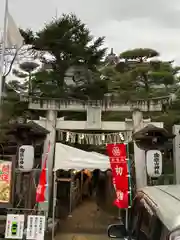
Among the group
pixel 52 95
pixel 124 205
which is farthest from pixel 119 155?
pixel 52 95

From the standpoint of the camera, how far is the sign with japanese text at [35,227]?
6.73m

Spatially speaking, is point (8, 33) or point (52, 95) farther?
point (52, 95)

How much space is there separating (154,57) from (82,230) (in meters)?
15.1

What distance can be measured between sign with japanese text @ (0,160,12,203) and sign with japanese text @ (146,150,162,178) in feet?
14.1

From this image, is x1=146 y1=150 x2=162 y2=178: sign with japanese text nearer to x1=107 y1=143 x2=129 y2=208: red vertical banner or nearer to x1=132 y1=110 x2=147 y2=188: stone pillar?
x1=132 y1=110 x2=147 y2=188: stone pillar

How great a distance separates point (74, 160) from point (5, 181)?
203 cm

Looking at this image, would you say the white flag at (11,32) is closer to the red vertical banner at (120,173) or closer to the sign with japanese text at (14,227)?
the red vertical banner at (120,173)

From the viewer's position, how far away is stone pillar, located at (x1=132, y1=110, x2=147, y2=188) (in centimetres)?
1214

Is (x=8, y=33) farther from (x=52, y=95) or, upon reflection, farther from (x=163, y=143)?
(x=52, y=95)

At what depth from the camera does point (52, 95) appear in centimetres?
1692

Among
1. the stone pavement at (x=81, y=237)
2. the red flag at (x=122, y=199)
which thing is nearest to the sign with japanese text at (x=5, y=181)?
the stone pavement at (x=81, y=237)

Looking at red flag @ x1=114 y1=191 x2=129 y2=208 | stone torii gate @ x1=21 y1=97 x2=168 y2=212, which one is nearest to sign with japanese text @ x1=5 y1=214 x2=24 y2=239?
red flag @ x1=114 y1=191 x2=129 y2=208

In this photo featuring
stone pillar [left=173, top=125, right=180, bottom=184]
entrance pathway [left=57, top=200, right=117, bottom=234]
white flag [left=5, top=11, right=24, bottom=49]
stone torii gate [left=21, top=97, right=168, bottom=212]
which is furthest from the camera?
stone torii gate [left=21, top=97, right=168, bottom=212]

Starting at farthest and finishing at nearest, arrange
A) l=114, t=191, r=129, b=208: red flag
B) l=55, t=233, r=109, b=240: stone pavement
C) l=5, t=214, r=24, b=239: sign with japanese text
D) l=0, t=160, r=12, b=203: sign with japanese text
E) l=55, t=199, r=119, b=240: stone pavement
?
1. l=55, t=199, r=119, b=240: stone pavement
2. l=55, t=233, r=109, b=240: stone pavement
3. l=0, t=160, r=12, b=203: sign with japanese text
4. l=114, t=191, r=129, b=208: red flag
5. l=5, t=214, r=24, b=239: sign with japanese text
